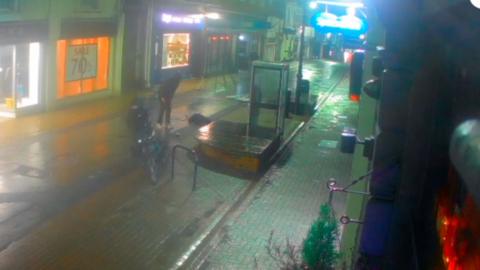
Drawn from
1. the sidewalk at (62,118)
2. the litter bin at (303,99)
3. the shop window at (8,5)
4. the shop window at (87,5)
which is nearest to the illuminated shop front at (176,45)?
the sidewalk at (62,118)

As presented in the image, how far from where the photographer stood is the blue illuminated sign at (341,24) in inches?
483

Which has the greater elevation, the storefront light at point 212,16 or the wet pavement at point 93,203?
the storefront light at point 212,16

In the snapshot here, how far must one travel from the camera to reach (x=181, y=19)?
28.1 m

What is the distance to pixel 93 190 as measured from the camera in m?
11.7

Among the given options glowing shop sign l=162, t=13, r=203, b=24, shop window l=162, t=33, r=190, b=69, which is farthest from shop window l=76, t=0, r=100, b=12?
shop window l=162, t=33, r=190, b=69

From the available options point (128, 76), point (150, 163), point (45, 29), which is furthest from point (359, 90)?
point (128, 76)

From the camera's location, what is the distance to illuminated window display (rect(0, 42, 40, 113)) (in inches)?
690

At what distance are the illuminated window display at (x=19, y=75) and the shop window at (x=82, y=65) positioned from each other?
119 centimetres

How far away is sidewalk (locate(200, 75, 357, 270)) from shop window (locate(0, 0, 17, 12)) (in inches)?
327

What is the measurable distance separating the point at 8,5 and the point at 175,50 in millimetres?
12601

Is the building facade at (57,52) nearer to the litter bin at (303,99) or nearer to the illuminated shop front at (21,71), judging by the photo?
the illuminated shop front at (21,71)

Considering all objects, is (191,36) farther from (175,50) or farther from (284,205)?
(284,205)

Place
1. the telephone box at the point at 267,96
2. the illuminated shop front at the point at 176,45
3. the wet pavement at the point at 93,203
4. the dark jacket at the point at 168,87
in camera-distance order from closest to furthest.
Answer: the wet pavement at the point at 93,203 < the telephone box at the point at 267,96 < the dark jacket at the point at 168,87 < the illuminated shop front at the point at 176,45

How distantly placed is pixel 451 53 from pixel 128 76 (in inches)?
809
